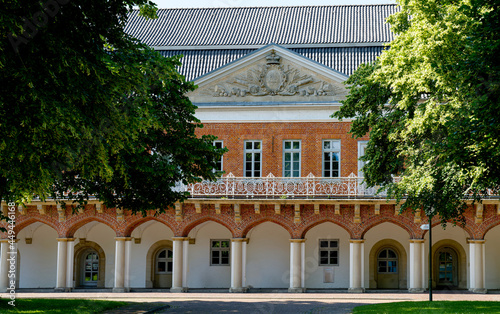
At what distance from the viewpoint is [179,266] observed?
93.5 ft

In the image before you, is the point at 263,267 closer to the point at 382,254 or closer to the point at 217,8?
the point at 382,254

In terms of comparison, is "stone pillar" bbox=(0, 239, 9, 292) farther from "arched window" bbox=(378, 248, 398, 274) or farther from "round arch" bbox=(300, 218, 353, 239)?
"arched window" bbox=(378, 248, 398, 274)

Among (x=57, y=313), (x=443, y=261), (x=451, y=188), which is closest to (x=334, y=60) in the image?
(x=443, y=261)

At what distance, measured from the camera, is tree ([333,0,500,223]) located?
557 inches

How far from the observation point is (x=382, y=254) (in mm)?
31000

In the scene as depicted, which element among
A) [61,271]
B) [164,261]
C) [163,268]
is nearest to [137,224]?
[164,261]

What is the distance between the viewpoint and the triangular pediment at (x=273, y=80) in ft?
97.2

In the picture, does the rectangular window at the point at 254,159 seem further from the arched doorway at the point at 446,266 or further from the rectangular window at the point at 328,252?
the arched doorway at the point at 446,266

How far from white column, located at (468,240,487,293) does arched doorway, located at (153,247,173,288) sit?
1299cm

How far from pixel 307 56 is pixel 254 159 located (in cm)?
538

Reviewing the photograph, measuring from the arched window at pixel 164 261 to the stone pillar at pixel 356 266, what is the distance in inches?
335

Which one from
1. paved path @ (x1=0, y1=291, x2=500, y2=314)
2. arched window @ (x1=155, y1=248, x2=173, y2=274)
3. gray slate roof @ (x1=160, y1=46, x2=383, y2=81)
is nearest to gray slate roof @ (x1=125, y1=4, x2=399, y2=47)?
gray slate roof @ (x1=160, y1=46, x2=383, y2=81)

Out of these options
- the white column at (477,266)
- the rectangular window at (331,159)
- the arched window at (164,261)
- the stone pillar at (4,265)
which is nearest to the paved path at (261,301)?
the white column at (477,266)

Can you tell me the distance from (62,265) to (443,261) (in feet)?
53.8
